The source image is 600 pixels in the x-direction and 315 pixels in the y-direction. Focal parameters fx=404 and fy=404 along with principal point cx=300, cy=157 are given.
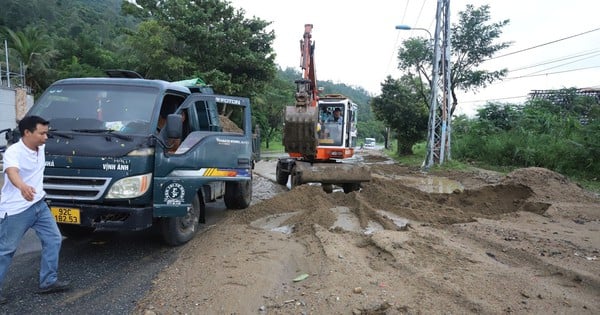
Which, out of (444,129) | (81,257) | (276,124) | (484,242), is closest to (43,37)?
(276,124)

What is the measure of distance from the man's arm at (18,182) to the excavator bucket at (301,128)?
661 centimetres

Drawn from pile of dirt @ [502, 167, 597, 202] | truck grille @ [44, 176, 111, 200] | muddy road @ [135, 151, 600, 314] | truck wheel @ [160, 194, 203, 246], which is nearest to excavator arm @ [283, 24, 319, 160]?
muddy road @ [135, 151, 600, 314]

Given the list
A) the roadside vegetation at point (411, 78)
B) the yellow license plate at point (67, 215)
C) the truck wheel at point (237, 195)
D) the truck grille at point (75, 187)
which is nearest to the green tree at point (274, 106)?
the roadside vegetation at point (411, 78)

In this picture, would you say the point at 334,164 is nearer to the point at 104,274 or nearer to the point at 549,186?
the point at 549,186

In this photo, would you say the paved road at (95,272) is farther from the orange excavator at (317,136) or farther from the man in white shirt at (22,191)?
the orange excavator at (317,136)

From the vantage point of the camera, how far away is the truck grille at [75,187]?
4.71 metres

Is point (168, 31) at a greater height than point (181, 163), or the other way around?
point (168, 31)

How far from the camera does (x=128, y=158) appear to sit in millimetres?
4770

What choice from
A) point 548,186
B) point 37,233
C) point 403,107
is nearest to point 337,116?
point 548,186

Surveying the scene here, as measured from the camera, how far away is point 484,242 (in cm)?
581

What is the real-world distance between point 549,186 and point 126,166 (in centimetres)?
1028

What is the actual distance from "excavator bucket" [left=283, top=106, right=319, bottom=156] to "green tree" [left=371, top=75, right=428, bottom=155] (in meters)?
19.4

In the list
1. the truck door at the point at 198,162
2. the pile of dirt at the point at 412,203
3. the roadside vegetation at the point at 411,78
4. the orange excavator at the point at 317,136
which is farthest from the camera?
the roadside vegetation at the point at 411,78

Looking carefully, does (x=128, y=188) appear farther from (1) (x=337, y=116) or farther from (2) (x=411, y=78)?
(2) (x=411, y=78)
